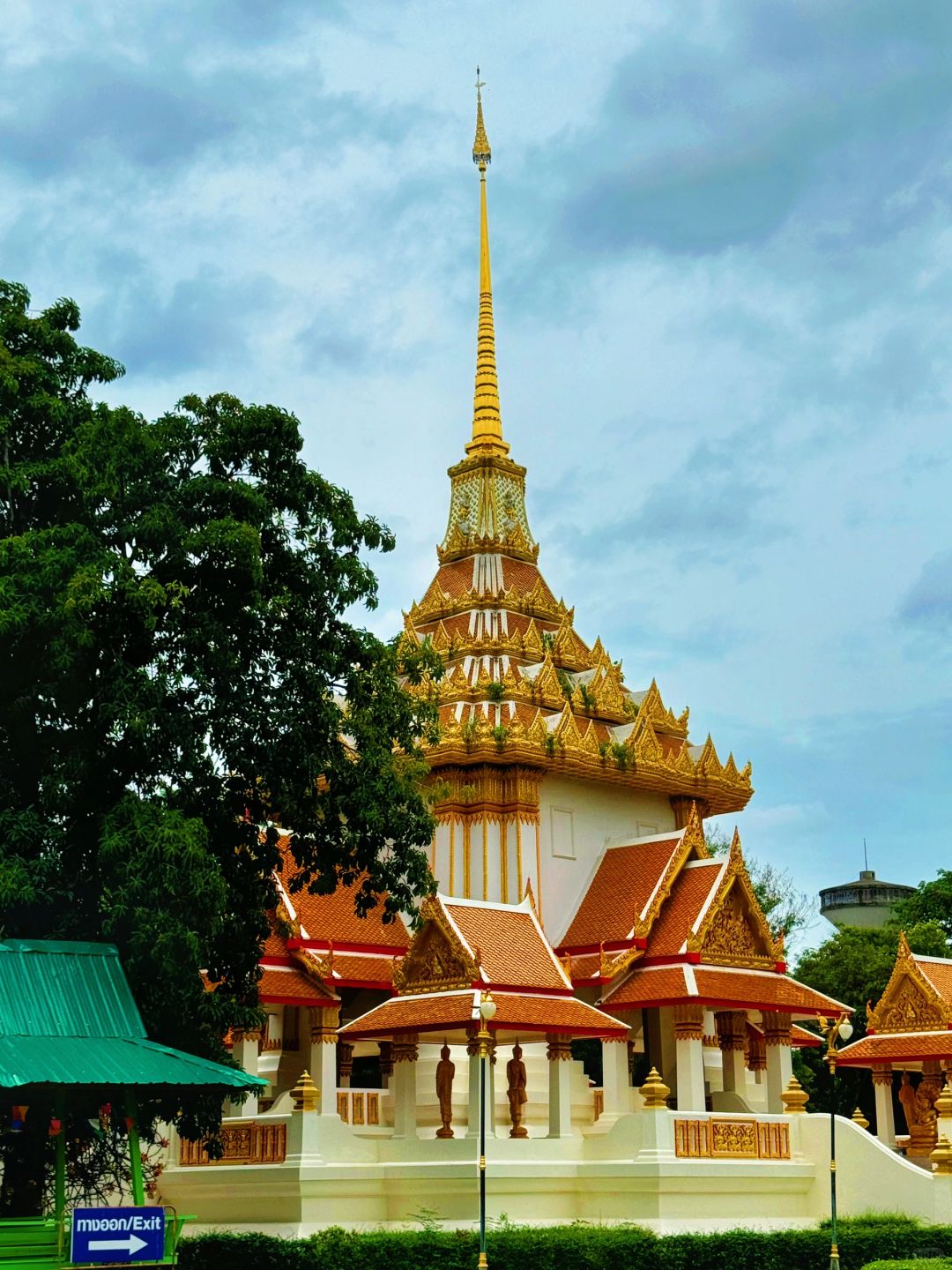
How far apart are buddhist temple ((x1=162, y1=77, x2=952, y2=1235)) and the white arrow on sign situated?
552 centimetres

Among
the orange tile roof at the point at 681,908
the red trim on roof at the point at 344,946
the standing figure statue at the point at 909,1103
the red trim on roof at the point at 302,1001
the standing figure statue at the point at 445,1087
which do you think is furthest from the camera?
the standing figure statue at the point at 909,1103

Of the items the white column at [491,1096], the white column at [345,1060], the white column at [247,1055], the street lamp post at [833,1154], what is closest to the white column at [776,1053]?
the street lamp post at [833,1154]

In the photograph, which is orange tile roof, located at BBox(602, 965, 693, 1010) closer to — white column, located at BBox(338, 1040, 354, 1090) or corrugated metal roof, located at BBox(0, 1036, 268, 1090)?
white column, located at BBox(338, 1040, 354, 1090)

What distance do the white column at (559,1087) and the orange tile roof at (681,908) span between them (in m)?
2.78

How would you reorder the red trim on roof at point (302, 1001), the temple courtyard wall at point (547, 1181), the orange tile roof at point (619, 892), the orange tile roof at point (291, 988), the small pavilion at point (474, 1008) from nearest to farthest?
the temple courtyard wall at point (547, 1181)
the small pavilion at point (474, 1008)
the red trim on roof at point (302, 1001)
the orange tile roof at point (291, 988)
the orange tile roof at point (619, 892)

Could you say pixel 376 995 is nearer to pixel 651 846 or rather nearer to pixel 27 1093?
pixel 651 846

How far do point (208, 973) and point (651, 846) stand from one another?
989cm

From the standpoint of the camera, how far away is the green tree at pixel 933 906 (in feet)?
155

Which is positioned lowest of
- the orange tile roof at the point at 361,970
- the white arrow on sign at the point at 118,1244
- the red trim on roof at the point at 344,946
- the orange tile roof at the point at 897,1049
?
the white arrow on sign at the point at 118,1244

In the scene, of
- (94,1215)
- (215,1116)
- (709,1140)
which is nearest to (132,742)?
(215,1116)

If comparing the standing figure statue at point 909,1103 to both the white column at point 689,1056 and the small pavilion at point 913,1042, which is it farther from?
the white column at point 689,1056

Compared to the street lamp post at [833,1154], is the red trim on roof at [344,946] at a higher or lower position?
higher

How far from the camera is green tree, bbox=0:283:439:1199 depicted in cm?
1823

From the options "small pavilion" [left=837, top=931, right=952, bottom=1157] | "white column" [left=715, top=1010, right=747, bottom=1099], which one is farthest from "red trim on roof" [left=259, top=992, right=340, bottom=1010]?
"small pavilion" [left=837, top=931, right=952, bottom=1157]
